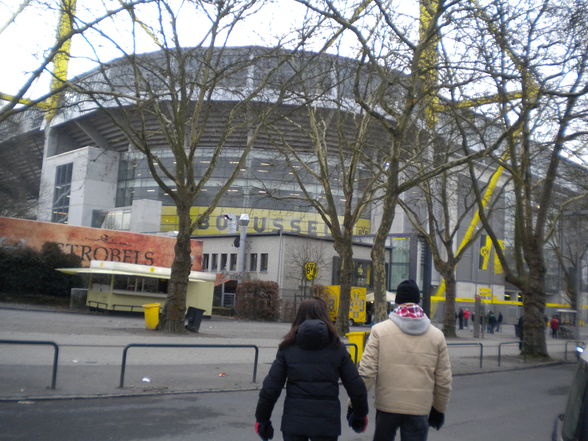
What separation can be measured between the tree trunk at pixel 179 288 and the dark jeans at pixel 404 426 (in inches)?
676

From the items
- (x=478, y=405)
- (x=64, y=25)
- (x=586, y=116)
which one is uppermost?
(x=64, y=25)

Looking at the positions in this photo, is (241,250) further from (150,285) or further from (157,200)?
(157,200)

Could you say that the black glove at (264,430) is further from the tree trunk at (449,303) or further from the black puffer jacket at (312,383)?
the tree trunk at (449,303)

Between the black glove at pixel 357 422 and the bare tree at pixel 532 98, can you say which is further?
the bare tree at pixel 532 98

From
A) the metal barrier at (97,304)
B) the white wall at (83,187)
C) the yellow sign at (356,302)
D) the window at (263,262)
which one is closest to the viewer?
the metal barrier at (97,304)

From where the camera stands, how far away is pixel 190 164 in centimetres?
2027

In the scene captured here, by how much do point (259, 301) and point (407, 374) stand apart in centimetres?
3555

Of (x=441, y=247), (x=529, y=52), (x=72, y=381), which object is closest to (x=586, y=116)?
(x=529, y=52)

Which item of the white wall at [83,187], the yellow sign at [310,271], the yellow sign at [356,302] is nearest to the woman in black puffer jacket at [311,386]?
the yellow sign at [310,271]

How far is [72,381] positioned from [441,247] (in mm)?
53662

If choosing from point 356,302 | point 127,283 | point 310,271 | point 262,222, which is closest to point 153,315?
point 127,283

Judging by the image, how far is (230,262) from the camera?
4766cm

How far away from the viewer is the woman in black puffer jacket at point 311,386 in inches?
156

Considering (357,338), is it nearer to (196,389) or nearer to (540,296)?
(196,389)
